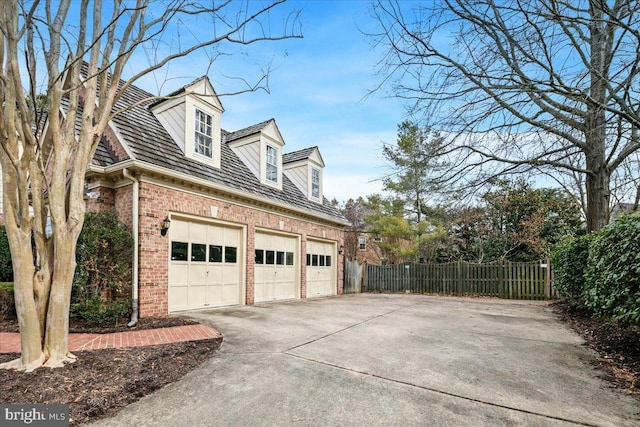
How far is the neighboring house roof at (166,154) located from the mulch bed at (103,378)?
411cm

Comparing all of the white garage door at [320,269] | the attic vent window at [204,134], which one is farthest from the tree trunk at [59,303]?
the white garage door at [320,269]

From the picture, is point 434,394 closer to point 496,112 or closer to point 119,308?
point 496,112

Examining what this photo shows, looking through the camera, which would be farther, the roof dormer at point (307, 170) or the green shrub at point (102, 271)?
the roof dormer at point (307, 170)

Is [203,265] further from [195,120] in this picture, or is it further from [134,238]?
[195,120]

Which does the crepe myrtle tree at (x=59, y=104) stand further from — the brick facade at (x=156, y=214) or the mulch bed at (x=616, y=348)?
the mulch bed at (x=616, y=348)

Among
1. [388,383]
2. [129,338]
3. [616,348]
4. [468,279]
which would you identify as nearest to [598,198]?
[616,348]

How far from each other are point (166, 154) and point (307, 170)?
6.74 m

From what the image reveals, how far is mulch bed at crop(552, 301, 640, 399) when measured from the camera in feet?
12.3

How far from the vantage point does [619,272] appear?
439 centimetres

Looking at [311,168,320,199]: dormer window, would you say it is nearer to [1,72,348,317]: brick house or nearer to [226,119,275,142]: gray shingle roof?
[1,72,348,317]: brick house

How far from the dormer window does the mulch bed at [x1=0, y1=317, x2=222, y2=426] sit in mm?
9909

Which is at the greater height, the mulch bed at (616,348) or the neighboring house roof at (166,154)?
the neighboring house roof at (166,154)

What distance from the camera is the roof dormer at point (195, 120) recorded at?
8.83 metres

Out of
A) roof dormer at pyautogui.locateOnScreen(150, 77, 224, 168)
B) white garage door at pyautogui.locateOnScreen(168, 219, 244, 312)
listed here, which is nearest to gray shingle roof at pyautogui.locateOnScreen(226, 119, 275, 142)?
roof dormer at pyautogui.locateOnScreen(150, 77, 224, 168)
